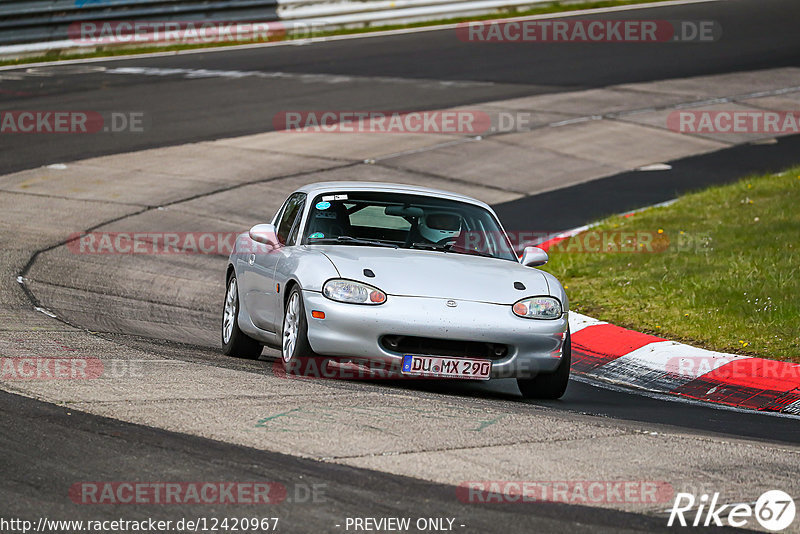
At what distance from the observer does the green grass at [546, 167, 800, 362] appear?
31.3 feet

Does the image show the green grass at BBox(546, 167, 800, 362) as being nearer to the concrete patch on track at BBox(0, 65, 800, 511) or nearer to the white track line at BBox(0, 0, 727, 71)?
the concrete patch on track at BBox(0, 65, 800, 511)

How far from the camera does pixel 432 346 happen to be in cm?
744

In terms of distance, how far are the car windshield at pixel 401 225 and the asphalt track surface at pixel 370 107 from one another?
3.43 ft

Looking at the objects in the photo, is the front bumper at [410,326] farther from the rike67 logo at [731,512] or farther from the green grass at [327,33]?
the green grass at [327,33]

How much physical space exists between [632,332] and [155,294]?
453 centimetres

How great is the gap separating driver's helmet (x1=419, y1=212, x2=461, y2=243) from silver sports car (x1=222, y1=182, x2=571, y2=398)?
10 millimetres

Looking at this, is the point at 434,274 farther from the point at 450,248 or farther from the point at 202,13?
the point at 202,13

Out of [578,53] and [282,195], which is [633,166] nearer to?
[282,195]

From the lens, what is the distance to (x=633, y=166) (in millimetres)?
18500

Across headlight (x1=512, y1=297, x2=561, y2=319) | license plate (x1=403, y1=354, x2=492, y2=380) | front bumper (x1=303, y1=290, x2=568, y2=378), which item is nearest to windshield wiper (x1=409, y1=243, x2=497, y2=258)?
headlight (x1=512, y1=297, x2=561, y2=319)

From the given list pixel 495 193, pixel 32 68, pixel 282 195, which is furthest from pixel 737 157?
pixel 32 68

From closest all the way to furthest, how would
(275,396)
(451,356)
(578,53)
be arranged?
(275,396) < (451,356) < (578,53)

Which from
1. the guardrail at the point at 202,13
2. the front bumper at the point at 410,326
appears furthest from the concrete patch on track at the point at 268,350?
the guardrail at the point at 202,13

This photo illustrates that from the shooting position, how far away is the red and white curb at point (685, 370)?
8.16 meters
